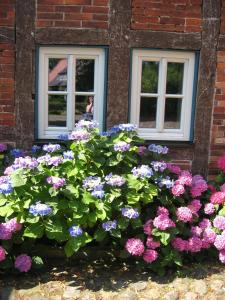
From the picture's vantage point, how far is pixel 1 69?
477 centimetres

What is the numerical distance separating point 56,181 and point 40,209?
29 cm

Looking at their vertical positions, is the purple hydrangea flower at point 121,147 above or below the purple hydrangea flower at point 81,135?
below

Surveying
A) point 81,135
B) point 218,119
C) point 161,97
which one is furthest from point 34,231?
point 218,119

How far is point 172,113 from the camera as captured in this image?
5215mm

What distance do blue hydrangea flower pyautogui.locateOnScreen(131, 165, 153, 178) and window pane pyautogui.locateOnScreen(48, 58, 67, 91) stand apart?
1.53 metres

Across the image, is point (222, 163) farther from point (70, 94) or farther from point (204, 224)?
point (70, 94)

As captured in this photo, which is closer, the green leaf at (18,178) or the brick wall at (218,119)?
the green leaf at (18,178)

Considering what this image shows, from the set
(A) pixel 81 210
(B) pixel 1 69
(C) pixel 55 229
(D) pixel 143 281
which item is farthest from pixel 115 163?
(B) pixel 1 69

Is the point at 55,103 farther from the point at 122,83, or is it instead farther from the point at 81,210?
the point at 81,210

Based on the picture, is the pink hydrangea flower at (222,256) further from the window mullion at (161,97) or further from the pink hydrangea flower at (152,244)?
the window mullion at (161,97)

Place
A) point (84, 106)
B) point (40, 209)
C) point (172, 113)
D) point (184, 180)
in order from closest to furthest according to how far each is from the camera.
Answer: point (40, 209)
point (184, 180)
point (84, 106)
point (172, 113)

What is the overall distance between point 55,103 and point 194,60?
65.8 inches

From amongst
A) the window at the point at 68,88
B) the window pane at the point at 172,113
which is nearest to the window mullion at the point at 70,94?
the window at the point at 68,88

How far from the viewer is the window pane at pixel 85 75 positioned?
5.00m
